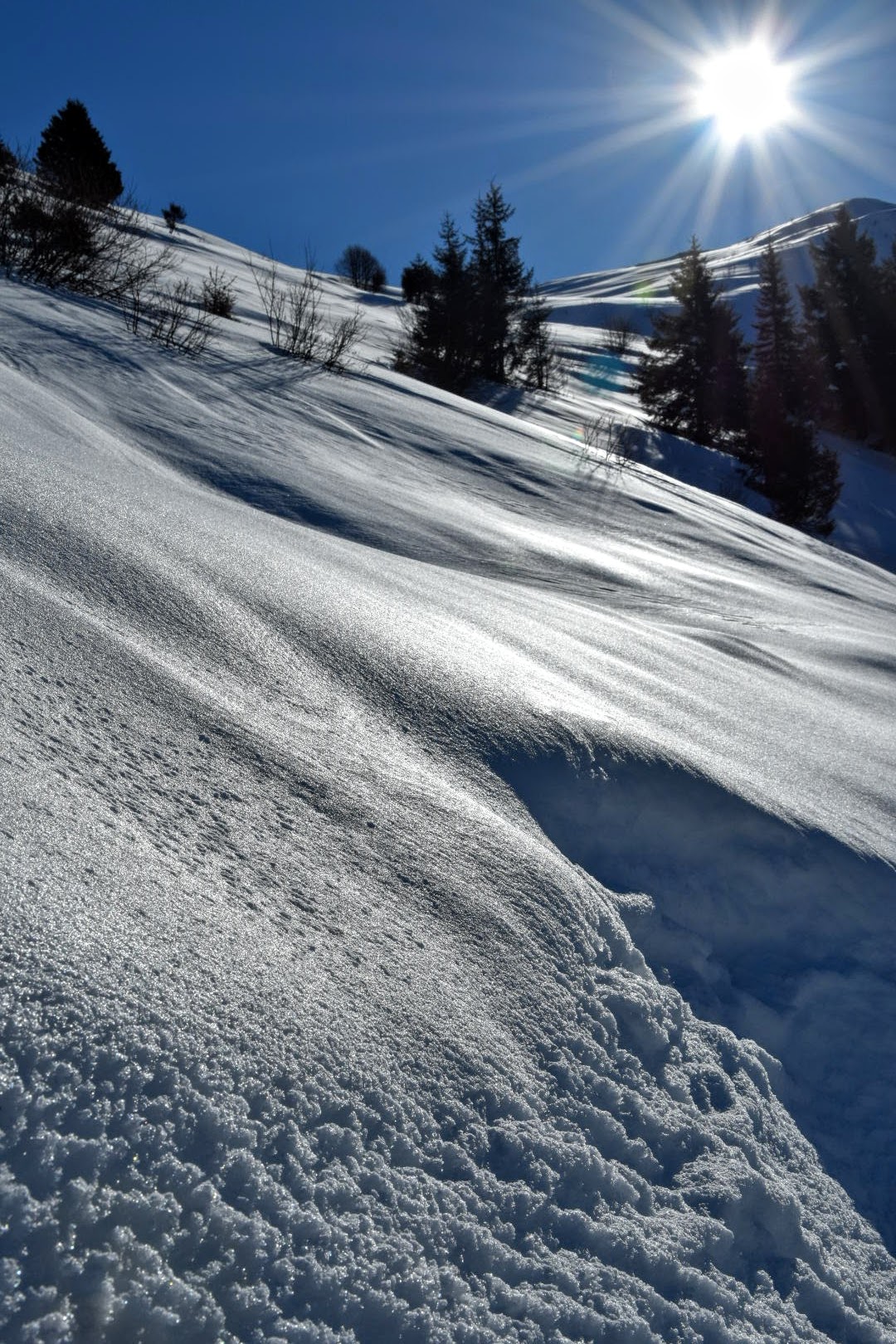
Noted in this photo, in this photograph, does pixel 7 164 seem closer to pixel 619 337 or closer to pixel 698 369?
pixel 698 369

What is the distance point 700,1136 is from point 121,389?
339cm

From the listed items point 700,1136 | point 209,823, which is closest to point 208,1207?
point 209,823

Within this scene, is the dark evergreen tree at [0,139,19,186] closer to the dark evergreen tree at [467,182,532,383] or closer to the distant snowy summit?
the dark evergreen tree at [467,182,532,383]

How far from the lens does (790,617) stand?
4.07 m

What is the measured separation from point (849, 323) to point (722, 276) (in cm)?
3037

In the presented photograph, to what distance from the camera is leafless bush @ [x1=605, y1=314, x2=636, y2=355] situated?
27453 mm

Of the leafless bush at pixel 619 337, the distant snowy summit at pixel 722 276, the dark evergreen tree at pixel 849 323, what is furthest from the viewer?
the distant snowy summit at pixel 722 276

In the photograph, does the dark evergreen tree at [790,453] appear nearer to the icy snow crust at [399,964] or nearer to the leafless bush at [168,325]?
the leafless bush at [168,325]

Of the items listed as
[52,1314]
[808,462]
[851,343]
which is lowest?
[52,1314]

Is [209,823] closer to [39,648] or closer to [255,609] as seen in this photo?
[39,648]

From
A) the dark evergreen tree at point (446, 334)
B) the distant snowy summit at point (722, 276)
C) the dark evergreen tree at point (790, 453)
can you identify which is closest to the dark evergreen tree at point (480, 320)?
the dark evergreen tree at point (446, 334)

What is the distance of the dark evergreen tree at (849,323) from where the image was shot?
73.6 ft

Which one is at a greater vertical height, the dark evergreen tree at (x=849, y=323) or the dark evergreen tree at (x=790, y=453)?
the dark evergreen tree at (x=849, y=323)

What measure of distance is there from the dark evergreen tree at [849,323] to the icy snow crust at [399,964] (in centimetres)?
2348
